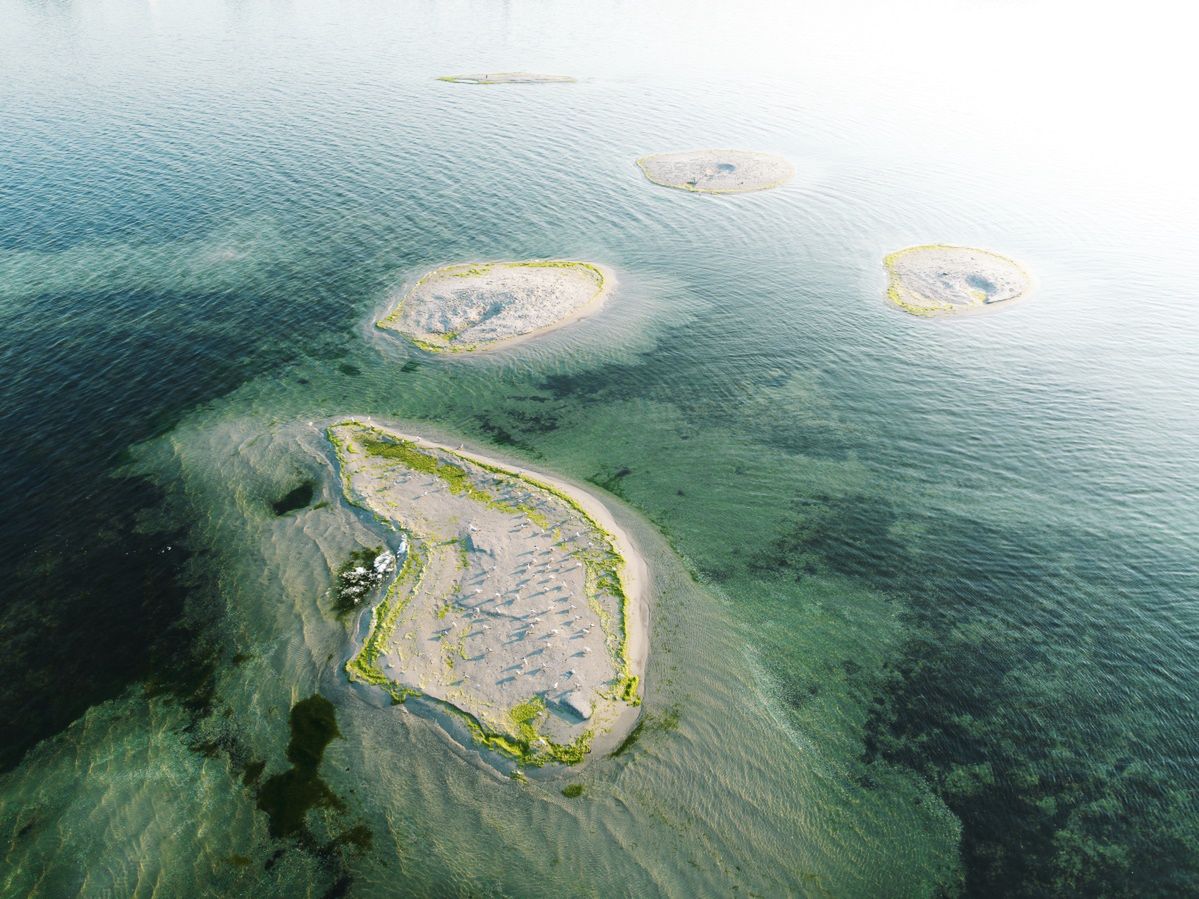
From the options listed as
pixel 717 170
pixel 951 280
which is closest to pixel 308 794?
pixel 951 280

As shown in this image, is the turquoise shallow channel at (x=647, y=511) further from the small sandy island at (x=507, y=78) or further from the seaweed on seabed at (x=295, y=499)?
the small sandy island at (x=507, y=78)

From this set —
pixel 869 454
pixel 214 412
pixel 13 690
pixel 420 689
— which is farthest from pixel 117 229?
pixel 869 454

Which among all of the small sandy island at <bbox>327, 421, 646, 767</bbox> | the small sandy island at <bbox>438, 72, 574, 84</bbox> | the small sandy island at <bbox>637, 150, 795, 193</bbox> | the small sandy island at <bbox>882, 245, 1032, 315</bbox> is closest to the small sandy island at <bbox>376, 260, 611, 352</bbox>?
the small sandy island at <bbox>327, 421, 646, 767</bbox>

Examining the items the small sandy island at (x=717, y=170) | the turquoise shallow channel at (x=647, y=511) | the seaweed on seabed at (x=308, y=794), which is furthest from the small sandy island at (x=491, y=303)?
the seaweed on seabed at (x=308, y=794)

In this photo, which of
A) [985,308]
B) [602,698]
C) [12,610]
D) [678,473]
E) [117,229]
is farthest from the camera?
[117,229]

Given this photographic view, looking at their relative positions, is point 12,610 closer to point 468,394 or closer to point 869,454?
point 468,394

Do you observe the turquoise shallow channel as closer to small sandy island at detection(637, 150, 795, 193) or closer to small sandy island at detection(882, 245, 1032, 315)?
small sandy island at detection(882, 245, 1032, 315)
